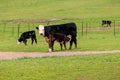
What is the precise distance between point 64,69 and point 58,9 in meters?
58.5

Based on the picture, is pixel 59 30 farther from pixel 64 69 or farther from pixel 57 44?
pixel 64 69

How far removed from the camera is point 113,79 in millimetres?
16016

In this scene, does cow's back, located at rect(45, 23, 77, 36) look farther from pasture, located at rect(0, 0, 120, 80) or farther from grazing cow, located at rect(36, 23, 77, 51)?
pasture, located at rect(0, 0, 120, 80)

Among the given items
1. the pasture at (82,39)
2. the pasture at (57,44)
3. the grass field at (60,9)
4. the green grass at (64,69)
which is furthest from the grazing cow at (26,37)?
the grass field at (60,9)

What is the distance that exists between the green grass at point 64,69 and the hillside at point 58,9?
4544 centimetres

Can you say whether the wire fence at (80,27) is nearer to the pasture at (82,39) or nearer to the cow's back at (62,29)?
the pasture at (82,39)

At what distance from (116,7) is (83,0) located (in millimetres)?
10556

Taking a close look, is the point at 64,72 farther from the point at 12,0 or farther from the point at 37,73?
the point at 12,0

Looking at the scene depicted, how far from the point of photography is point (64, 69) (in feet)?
58.9

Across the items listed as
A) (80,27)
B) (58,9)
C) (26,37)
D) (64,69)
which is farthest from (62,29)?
(58,9)

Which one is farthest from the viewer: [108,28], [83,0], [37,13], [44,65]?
[83,0]

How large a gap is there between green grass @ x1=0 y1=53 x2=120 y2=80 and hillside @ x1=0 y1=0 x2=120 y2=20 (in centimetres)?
4544

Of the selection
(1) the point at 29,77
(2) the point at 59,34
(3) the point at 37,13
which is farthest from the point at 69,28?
(3) the point at 37,13

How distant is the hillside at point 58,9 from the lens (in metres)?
69.2
